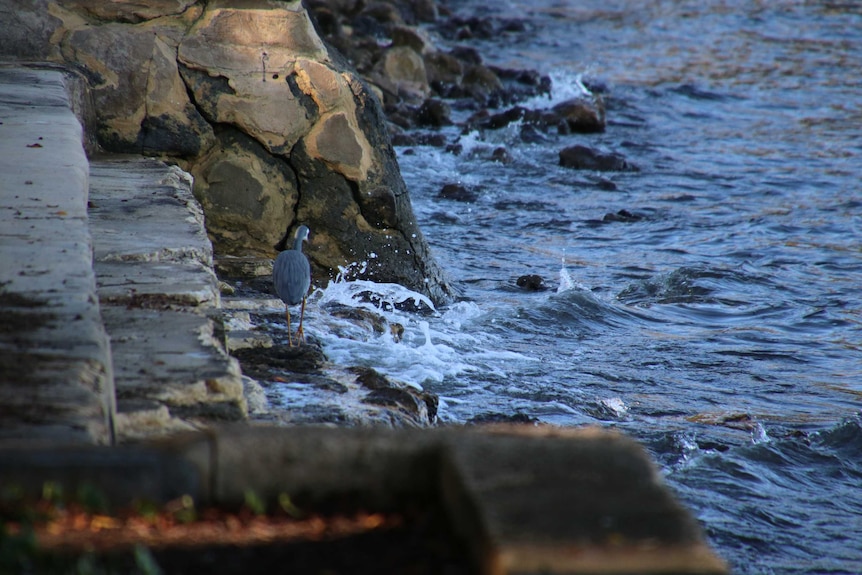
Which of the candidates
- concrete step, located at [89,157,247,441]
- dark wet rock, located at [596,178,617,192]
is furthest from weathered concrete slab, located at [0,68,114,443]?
dark wet rock, located at [596,178,617,192]

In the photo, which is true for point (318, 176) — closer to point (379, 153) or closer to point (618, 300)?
point (379, 153)

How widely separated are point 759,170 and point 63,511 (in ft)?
34.4

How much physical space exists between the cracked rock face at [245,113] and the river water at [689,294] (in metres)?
0.52

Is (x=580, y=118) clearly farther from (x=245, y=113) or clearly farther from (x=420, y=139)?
(x=245, y=113)

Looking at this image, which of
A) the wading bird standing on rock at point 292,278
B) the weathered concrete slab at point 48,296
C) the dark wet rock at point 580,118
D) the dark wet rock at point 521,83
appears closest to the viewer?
the weathered concrete slab at point 48,296

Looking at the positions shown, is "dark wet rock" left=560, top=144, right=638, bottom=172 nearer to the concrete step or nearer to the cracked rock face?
the cracked rock face

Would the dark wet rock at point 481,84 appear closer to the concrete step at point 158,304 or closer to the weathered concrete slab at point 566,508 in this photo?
the concrete step at point 158,304

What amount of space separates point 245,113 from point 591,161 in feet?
20.5

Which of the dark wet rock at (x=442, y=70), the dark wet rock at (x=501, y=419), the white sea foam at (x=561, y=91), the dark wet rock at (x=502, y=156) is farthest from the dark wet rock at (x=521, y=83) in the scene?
the dark wet rock at (x=501, y=419)

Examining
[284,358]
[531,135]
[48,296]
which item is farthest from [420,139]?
[48,296]

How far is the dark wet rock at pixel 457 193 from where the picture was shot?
33.1ft

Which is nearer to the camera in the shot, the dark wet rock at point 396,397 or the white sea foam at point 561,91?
the dark wet rock at point 396,397

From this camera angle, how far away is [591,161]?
11.4 meters

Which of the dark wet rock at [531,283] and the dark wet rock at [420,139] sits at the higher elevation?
the dark wet rock at [420,139]
